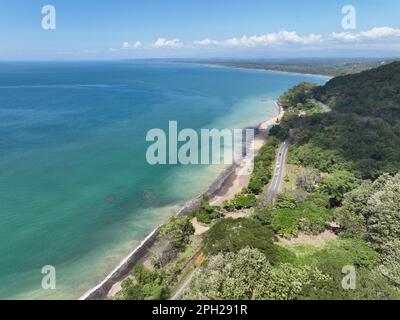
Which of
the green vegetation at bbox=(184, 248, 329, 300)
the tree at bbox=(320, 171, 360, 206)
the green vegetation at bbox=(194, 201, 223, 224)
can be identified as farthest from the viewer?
the tree at bbox=(320, 171, 360, 206)

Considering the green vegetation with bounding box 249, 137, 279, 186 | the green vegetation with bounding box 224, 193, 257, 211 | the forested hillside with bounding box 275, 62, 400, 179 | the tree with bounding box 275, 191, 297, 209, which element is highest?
the forested hillside with bounding box 275, 62, 400, 179

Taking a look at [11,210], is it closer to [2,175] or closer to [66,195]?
[66,195]

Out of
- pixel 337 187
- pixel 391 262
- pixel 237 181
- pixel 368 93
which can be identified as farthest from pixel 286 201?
pixel 368 93

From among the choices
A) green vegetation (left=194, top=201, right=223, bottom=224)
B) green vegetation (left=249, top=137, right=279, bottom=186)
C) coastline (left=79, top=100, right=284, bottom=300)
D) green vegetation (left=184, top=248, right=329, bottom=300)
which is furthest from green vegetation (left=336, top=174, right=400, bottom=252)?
coastline (left=79, top=100, right=284, bottom=300)

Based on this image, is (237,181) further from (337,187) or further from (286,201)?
(337,187)

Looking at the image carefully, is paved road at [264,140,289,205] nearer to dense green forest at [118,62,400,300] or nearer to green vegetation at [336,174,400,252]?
dense green forest at [118,62,400,300]

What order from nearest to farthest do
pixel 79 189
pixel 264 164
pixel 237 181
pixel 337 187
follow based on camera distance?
pixel 337 187, pixel 79 189, pixel 237 181, pixel 264 164
